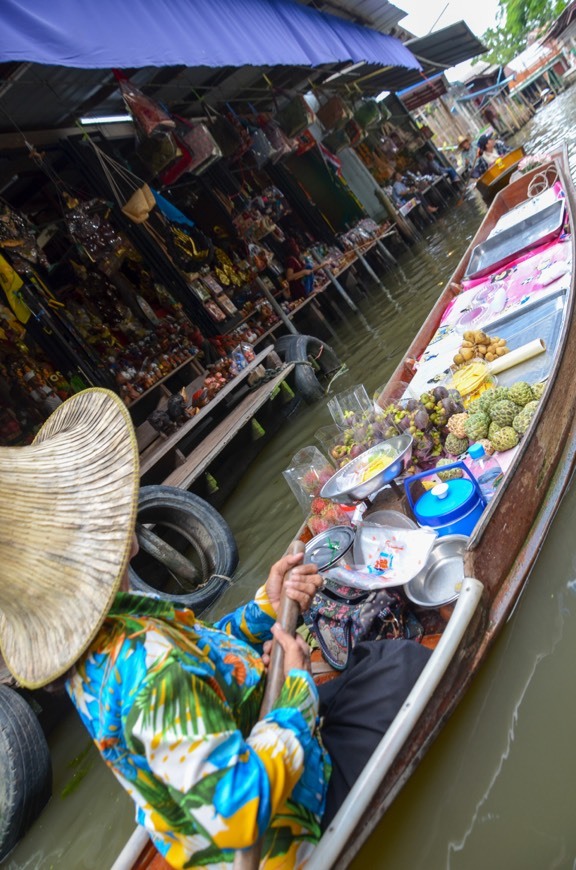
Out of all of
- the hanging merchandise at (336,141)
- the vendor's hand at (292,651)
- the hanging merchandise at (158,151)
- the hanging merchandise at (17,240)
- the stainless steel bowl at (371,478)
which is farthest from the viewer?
the hanging merchandise at (336,141)

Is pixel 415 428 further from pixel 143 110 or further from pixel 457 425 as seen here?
pixel 143 110

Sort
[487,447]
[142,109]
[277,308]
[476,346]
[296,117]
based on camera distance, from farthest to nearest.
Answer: [296,117] → [277,308] → [142,109] → [476,346] → [487,447]

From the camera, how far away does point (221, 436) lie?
21.1 feet

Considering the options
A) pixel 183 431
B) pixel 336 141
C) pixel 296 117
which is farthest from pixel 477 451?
pixel 336 141

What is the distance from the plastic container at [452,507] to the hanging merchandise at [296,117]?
959 cm

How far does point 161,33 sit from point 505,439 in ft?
14.7

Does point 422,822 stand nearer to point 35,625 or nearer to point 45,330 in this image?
point 35,625

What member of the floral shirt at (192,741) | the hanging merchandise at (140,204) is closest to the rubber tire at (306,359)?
the hanging merchandise at (140,204)

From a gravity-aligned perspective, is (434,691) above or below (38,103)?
below

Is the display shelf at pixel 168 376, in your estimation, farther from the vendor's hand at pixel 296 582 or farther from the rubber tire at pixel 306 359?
the vendor's hand at pixel 296 582

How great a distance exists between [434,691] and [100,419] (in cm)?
143

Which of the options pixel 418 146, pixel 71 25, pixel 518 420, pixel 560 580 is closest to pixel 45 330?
pixel 71 25

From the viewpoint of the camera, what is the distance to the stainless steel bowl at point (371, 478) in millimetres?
3098

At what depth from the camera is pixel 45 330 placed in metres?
7.60
